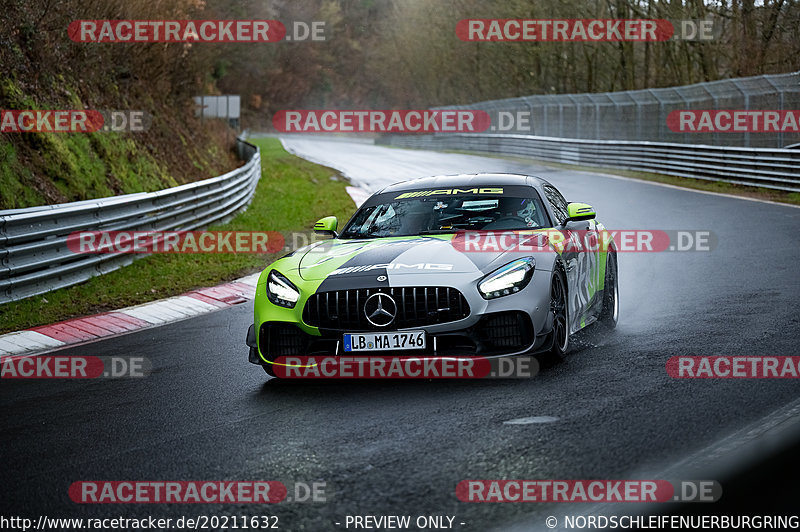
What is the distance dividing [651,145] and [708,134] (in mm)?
2296

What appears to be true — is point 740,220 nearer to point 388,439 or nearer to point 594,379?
point 594,379

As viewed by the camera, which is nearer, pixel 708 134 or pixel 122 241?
pixel 122 241

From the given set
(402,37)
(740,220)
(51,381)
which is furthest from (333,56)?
(51,381)

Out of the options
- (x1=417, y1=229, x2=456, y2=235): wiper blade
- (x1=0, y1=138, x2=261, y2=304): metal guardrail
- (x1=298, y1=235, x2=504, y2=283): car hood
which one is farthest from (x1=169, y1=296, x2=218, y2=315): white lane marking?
(x1=417, y1=229, x2=456, y2=235): wiper blade

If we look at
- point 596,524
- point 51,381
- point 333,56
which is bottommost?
point 51,381

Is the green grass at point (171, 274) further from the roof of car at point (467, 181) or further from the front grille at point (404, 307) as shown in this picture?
the front grille at point (404, 307)

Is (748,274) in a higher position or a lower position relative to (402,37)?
lower

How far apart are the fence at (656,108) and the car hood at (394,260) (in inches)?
782

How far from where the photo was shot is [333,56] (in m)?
124

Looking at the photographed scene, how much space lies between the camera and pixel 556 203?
869cm

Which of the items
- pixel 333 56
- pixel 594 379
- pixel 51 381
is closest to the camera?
pixel 594 379

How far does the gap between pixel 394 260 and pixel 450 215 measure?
1168 mm

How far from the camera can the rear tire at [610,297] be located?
347 inches

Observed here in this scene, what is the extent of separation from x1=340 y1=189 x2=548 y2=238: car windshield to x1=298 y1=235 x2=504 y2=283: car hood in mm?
301
